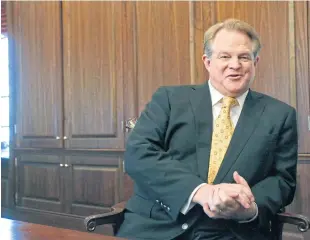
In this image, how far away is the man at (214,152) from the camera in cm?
139

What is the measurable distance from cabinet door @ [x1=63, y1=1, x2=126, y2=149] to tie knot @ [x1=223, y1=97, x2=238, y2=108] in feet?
5.82

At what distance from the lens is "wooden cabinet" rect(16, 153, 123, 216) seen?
3.37 meters

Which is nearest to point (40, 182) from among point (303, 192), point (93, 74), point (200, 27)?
point (93, 74)

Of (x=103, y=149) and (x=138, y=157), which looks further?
(x=103, y=149)

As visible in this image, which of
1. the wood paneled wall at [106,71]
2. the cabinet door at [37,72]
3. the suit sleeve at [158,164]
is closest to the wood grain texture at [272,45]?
the wood paneled wall at [106,71]

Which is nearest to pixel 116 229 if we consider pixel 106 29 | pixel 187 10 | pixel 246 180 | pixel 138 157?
pixel 138 157

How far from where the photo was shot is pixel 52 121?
3.73 m

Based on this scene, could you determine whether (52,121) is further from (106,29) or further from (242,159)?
(242,159)

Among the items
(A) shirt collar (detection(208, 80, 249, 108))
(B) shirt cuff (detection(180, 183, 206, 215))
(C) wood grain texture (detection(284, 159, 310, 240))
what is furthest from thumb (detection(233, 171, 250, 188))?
(C) wood grain texture (detection(284, 159, 310, 240))

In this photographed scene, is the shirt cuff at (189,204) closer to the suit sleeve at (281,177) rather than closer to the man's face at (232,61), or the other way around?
the suit sleeve at (281,177)

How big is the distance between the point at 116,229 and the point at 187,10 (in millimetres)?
1741

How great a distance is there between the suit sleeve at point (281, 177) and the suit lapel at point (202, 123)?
178 mm

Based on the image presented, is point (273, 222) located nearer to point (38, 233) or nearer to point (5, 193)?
point (38, 233)

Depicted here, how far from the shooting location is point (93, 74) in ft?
11.3
